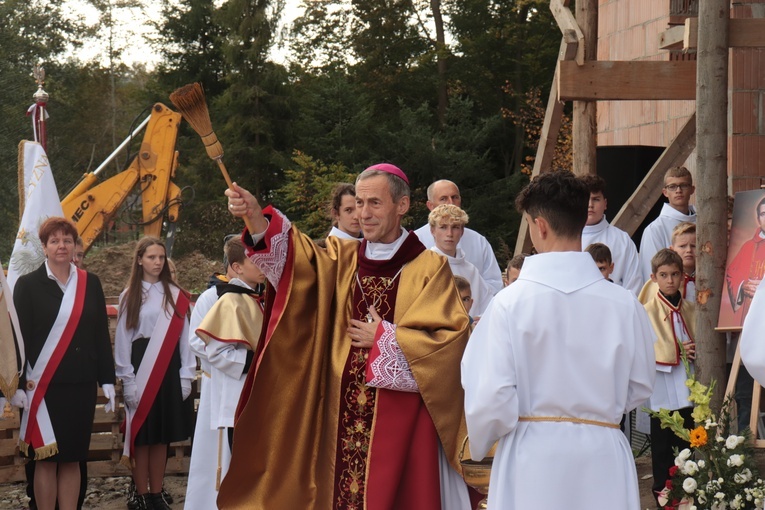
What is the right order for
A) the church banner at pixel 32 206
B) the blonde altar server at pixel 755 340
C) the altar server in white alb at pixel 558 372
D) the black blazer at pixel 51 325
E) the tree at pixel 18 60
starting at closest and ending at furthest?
the altar server in white alb at pixel 558 372 < the blonde altar server at pixel 755 340 < the black blazer at pixel 51 325 < the church banner at pixel 32 206 < the tree at pixel 18 60

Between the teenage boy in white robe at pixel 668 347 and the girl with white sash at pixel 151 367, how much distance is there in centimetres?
315

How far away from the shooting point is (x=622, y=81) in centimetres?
791

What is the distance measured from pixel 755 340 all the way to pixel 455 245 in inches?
131

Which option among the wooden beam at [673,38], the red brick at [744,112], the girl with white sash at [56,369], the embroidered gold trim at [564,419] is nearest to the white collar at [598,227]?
the wooden beam at [673,38]

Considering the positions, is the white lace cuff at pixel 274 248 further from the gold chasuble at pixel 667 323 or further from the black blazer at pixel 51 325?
the gold chasuble at pixel 667 323

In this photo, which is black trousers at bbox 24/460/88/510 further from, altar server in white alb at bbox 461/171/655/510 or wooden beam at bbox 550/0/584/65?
wooden beam at bbox 550/0/584/65

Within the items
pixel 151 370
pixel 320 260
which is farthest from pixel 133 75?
pixel 320 260

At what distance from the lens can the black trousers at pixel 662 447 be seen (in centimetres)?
668

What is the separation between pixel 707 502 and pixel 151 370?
12.2 feet

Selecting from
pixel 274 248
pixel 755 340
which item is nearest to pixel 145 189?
pixel 274 248

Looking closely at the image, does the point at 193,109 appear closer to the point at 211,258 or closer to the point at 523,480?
the point at 523,480

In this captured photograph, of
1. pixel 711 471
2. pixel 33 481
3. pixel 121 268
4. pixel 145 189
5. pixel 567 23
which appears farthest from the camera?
pixel 121 268

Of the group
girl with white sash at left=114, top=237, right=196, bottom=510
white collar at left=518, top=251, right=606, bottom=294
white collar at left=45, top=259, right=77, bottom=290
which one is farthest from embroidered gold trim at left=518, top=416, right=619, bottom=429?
girl with white sash at left=114, top=237, right=196, bottom=510

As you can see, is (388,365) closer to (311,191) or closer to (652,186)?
(652,186)
